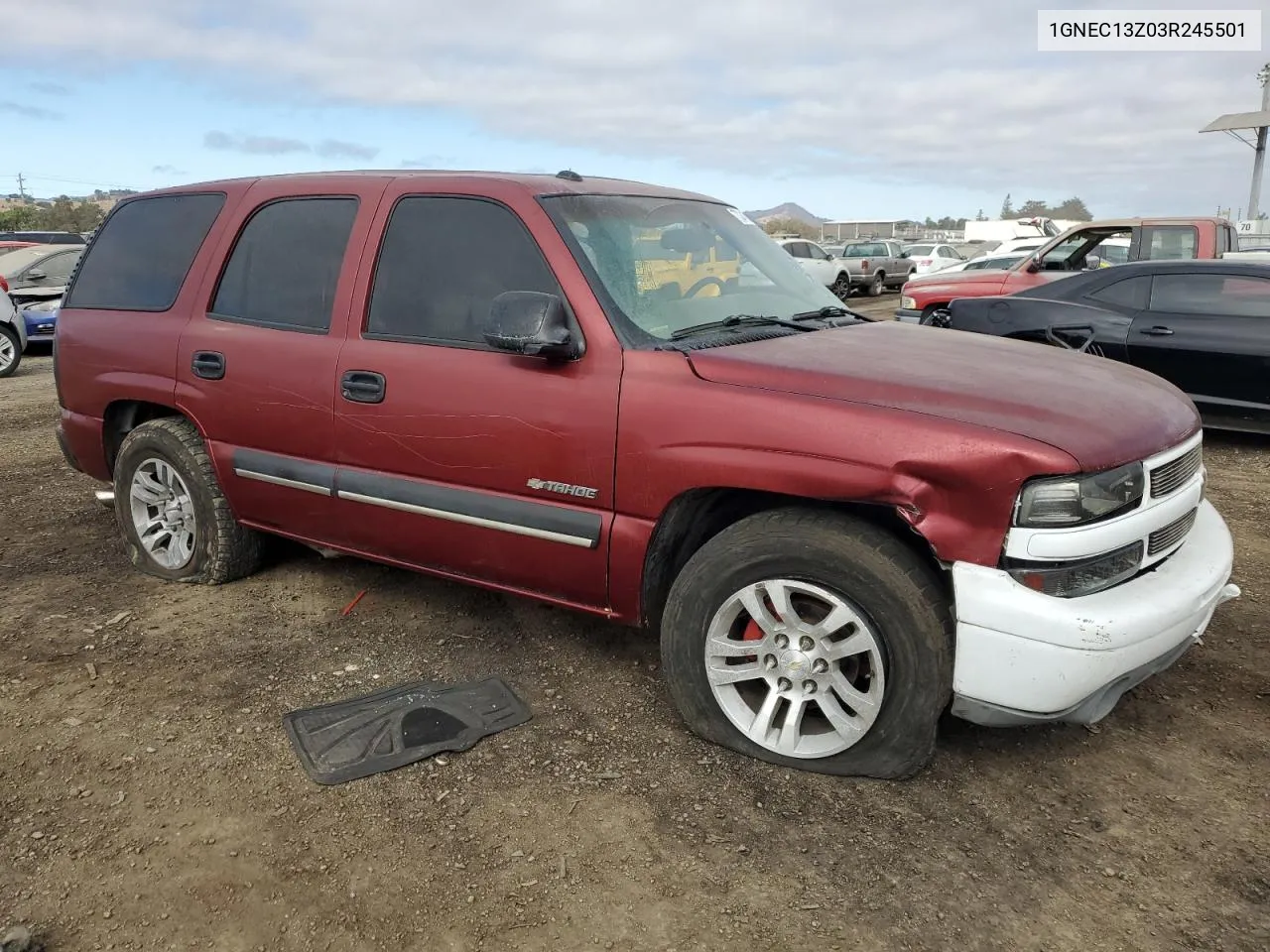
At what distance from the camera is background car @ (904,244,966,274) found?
27.9 meters

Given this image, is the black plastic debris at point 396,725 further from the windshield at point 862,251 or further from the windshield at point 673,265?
the windshield at point 862,251

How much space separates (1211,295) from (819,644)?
6.22 meters

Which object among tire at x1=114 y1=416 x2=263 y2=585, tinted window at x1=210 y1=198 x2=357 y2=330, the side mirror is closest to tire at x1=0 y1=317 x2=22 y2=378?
tire at x1=114 y1=416 x2=263 y2=585

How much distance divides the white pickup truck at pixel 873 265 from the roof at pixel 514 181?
832 inches

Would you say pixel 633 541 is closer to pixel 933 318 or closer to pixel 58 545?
pixel 58 545

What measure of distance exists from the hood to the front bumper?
15.3 inches

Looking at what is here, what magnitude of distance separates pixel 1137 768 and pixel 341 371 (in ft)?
10.0

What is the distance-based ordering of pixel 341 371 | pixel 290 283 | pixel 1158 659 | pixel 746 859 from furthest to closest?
1. pixel 290 283
2. pixel 341 371
3. pixel 1158 659
4. pixel 746 859

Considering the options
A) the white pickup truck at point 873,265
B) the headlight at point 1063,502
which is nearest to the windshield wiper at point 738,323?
the headlight at point 1063,502

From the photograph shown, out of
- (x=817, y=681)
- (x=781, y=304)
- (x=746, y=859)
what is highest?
(x=781, y=304)

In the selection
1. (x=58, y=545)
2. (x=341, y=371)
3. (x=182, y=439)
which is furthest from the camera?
(x=58, y=545)

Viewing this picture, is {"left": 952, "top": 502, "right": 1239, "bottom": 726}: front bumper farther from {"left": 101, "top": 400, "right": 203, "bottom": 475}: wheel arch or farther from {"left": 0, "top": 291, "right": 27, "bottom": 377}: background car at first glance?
{"left": 0, "top": 291, "right": 27, "bottom": 377}: background car

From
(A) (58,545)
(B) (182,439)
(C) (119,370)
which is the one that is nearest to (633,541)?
(B) (182,439)

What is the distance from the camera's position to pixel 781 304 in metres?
3.77
